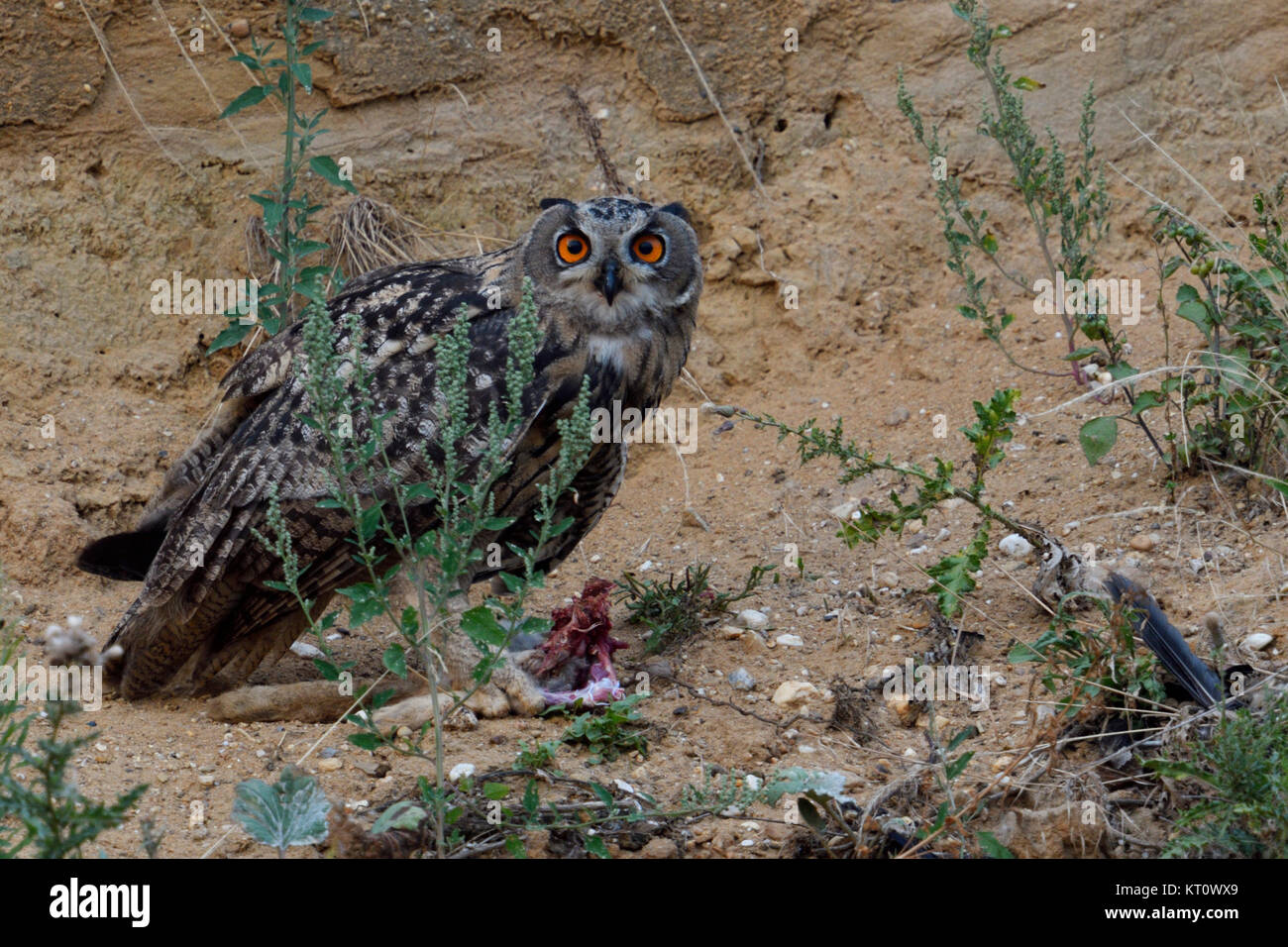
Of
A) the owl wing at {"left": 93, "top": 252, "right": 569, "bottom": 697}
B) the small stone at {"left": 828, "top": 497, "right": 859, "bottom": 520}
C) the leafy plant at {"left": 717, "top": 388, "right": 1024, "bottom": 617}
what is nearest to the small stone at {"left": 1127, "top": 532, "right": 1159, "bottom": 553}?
the leafy plant at {"left": 717, "top": 388, "right": 1024, "bottom": 617}

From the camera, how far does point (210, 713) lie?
182 inches

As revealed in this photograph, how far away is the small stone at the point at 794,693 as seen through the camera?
4297 mm

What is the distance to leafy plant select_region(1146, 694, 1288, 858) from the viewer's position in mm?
2881

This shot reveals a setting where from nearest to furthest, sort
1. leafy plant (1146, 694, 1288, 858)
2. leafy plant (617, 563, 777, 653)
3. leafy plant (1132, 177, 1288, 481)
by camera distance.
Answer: leafy plant (1146, 694, 1288, 858), leafy plant (1132, 177, 1288, 481), leafy plant (617, 563, 777, 653)

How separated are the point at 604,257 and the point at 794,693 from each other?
164 cm

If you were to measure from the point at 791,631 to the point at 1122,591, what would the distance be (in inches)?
63.2

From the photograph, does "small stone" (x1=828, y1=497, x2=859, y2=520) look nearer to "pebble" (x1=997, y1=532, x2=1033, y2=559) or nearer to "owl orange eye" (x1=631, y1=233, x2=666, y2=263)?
"pebble" (x1=997, y1=532, x2=1033, y2=559)


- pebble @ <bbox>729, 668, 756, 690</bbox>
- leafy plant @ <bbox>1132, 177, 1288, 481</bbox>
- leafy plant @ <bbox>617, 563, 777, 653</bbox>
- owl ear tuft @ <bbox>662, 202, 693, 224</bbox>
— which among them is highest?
owl ear tuft @ <bbox>662, 202, 693, 224</bbox>

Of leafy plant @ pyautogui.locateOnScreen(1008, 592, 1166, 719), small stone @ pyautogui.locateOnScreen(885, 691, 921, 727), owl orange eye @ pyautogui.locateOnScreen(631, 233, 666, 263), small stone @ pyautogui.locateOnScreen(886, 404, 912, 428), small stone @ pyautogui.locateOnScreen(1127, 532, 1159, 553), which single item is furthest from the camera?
small stone @ pyautogui.locateOnScreen(886, 404, 912, 428)

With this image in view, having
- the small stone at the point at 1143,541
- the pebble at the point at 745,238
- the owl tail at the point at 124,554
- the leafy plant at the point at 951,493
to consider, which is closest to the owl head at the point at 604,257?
the leafy plant at the point at 951,493

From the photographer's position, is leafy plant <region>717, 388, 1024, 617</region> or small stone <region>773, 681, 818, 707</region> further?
small stone <region>773, 681, 818, 707</region>

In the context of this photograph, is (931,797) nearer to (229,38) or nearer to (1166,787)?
(1166,787)

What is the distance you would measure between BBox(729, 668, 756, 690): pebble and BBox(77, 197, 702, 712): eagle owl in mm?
687

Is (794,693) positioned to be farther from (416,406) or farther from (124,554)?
(124,554)
